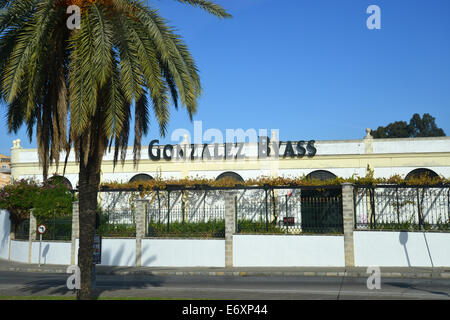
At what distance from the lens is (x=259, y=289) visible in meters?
13.3

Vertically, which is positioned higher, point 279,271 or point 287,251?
point 287,251

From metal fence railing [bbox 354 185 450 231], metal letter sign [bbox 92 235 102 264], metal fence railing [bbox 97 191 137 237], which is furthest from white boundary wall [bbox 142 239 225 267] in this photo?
metal letter sign [bbox 92 235 102 264]

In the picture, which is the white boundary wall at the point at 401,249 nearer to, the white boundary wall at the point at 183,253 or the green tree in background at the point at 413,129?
the white boundary wall at the point at 183,253

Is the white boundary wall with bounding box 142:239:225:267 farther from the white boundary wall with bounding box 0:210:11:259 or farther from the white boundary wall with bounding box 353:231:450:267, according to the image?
the white boundary wall with bounding box 0:210:11:259

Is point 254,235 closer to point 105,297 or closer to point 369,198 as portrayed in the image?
point 369,198

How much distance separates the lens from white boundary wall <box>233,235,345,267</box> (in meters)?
18.5

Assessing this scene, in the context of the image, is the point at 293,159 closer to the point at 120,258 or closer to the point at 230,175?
the point at 230,175

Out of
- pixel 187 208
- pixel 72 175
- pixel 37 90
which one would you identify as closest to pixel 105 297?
pixel 37 90

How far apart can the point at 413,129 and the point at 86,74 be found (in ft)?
230

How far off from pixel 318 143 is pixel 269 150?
3487 mm

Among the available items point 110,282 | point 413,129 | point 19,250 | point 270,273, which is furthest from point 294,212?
point 413,129

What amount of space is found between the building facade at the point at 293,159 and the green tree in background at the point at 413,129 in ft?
136

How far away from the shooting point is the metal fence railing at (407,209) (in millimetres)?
18547

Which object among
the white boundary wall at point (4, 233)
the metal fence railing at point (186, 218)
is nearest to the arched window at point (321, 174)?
the metal fence railing at point (186, 218)
